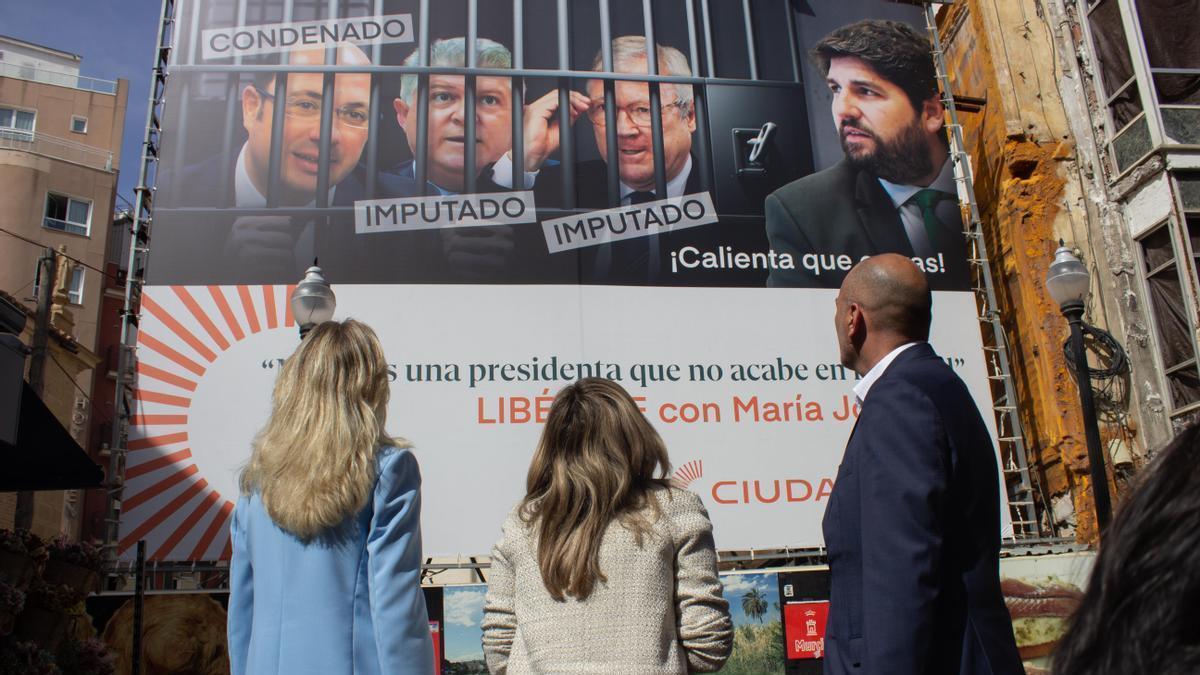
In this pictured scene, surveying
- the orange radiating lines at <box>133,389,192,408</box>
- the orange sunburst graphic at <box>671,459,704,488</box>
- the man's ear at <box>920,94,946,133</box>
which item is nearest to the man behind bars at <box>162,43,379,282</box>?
the orange radiating lines at <box>133,389,192,408</box>

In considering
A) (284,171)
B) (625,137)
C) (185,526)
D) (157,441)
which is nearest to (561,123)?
(625,137)

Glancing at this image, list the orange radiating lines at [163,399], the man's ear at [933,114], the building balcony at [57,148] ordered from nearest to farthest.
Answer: the orange radiating lines at [163,399], the man's ear at [933,114], the building balcony at [57,148]

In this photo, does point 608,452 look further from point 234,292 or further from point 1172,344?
point 1172,344

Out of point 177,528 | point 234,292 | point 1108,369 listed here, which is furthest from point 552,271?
point 1108,369

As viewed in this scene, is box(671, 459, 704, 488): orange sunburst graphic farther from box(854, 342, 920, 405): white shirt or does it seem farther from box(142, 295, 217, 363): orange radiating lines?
box(854, 342, 920, 405): white shirt

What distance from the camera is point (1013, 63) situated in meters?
11.8

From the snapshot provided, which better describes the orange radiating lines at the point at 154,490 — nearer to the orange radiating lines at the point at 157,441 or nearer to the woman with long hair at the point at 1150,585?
the orange radiating lines at the point at 157,441

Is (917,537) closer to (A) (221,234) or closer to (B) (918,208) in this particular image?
(A) (221,234)

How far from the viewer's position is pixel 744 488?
9.11 metres

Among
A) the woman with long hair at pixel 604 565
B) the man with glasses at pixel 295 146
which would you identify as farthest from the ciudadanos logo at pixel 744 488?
the woman with long hair at pixel 604 565

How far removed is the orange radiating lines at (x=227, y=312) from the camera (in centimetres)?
891

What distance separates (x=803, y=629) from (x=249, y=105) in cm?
717

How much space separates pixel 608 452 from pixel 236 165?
8079mm

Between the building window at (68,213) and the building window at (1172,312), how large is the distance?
25.5m
